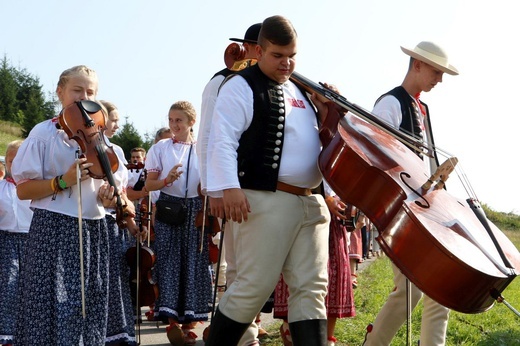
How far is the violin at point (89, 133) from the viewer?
468 cm

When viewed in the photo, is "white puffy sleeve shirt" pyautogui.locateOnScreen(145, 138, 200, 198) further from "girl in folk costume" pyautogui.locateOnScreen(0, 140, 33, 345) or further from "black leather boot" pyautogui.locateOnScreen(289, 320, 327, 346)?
"black leather boot" pyautogui.locateOnScreen(289, 320, 327, 346)

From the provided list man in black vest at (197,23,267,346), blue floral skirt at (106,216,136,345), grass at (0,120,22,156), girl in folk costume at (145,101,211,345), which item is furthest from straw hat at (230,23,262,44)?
grass at (0,120,22,156)

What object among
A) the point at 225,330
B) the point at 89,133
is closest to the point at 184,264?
the point at 89,133

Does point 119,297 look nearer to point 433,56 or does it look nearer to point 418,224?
point 418,224

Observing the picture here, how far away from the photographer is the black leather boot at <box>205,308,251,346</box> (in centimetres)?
424

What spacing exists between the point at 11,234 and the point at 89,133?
124 inches

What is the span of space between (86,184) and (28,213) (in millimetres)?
2728

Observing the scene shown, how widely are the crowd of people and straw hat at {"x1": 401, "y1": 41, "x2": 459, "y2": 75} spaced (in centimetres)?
1

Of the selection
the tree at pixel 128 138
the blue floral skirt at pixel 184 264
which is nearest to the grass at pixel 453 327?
the blue floral skirt at pixel 184 264

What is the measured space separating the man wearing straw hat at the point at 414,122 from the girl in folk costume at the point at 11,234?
3.21 m

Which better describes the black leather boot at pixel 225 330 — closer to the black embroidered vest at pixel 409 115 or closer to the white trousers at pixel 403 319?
the white trousers at pixel 403 319

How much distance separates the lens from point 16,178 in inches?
191

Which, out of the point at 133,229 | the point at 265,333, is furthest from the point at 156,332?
the point at 133,229

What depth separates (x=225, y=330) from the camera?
13.9ft
